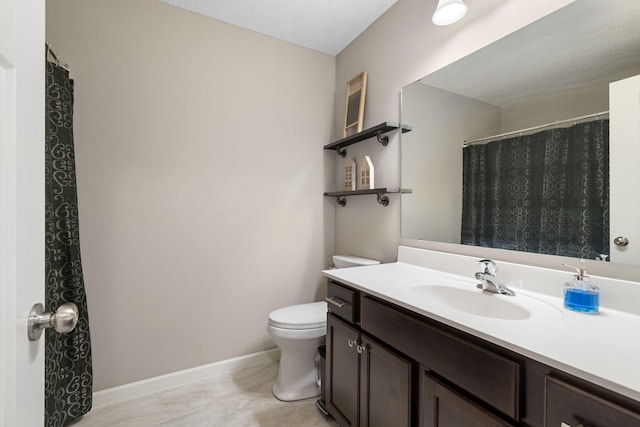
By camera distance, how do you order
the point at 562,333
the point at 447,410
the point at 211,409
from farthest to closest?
1. the point at 211,409
2. the point at 447,410
3. the point at 562,333

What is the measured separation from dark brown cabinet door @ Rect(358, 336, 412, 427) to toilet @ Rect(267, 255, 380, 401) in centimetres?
51

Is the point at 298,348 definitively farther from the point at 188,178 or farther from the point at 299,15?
the point at 299,15

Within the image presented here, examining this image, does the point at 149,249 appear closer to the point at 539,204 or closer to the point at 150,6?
the point at 150,6

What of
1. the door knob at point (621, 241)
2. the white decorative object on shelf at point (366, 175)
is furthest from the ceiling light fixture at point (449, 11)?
the door knob at point (621, 241)

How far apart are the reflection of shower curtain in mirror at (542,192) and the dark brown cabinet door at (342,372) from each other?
768 millimetres

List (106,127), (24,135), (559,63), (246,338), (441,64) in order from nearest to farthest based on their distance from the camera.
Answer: (24,135), (559,63), (441,64), (106,127), (246,338)

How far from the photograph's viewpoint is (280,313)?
181 cm

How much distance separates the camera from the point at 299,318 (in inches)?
68.2

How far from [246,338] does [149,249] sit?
0.93m

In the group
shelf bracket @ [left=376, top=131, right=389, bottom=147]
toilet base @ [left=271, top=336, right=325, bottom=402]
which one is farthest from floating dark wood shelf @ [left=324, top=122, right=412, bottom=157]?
toilet base @ [left=271, top=336, right=325, bottom=402]

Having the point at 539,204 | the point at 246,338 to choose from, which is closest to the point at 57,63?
the point at 246,338

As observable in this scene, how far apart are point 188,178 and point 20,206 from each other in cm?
149

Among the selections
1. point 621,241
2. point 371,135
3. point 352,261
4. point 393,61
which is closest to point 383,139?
point 371,135

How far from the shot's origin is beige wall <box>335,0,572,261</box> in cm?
130
